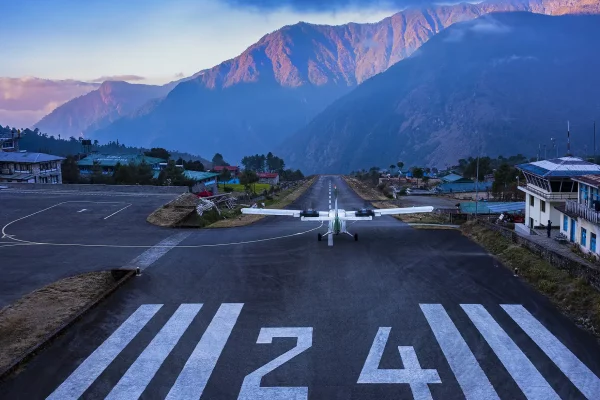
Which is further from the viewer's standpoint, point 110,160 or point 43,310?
point 110,160

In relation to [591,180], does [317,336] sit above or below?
below

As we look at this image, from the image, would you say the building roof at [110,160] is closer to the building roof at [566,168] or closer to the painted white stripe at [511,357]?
the building roof at [566,168]

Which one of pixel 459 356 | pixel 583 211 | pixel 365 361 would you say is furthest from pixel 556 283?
pixel 365 361

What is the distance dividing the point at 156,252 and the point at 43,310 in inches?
580

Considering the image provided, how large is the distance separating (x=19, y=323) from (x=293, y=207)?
57.0 m

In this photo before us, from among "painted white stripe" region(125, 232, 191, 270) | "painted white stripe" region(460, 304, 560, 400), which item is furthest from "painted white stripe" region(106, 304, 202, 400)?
"painted white stripe" region(460, 304, 560, 400)

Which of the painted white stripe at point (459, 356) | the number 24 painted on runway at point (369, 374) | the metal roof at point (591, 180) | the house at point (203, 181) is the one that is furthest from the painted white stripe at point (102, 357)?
the house at point (203, 181)

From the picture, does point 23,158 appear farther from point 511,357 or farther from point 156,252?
point 511,357

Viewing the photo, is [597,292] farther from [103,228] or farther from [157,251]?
[103,228]

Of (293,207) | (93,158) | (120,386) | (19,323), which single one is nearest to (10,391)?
(120,386)

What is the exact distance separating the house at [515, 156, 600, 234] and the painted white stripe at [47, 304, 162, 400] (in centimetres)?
3968

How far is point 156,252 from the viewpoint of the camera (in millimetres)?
41000

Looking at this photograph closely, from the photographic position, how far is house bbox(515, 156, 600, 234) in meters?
48.0

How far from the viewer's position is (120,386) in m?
18.6
